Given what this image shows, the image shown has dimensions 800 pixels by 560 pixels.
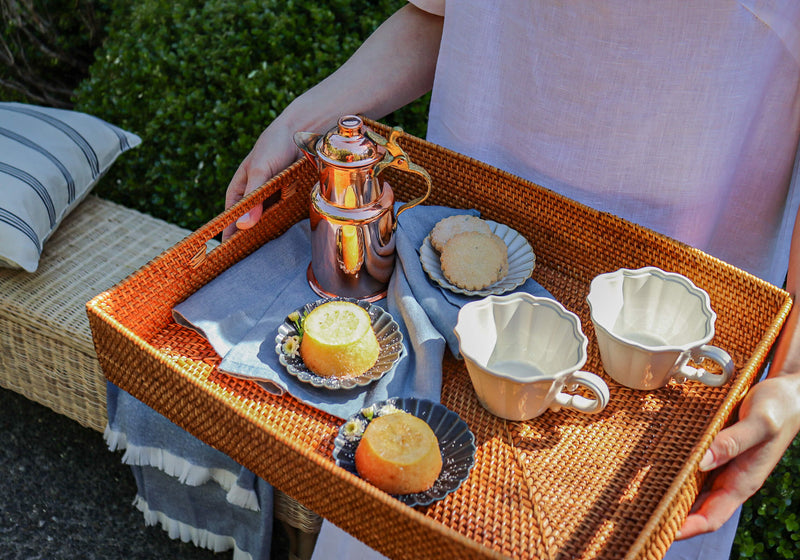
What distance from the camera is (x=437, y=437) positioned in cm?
88

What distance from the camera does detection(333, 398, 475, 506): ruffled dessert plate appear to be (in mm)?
815

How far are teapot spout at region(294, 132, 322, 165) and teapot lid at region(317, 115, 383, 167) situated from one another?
29 mm

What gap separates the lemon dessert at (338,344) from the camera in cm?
93

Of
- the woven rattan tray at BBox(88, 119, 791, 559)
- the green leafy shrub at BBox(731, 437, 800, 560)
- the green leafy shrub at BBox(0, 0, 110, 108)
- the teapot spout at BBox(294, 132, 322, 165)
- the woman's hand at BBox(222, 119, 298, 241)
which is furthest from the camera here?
the green leafy shrub at BBox(0, 0, 110, 108)

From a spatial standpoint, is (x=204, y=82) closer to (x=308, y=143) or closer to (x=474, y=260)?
(x=308, y=143)

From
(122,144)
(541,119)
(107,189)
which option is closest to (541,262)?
(541,119)

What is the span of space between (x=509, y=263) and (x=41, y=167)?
1206 mm

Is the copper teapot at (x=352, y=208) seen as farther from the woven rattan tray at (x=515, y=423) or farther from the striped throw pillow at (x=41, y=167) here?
the striped throw pillow at (x=41, y=167)

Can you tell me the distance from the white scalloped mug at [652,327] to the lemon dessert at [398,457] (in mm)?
261

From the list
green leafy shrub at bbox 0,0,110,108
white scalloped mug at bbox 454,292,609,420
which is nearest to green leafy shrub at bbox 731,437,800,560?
white scalloped mug at bbox 454,292,609,420

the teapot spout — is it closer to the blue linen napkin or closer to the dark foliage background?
the blue linen napkin

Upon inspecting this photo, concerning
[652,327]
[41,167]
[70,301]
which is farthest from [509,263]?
[41,167]

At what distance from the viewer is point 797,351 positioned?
90cm

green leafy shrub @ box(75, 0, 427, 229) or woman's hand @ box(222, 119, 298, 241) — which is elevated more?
woman's hand @ box(222, 119, 298, 241)
